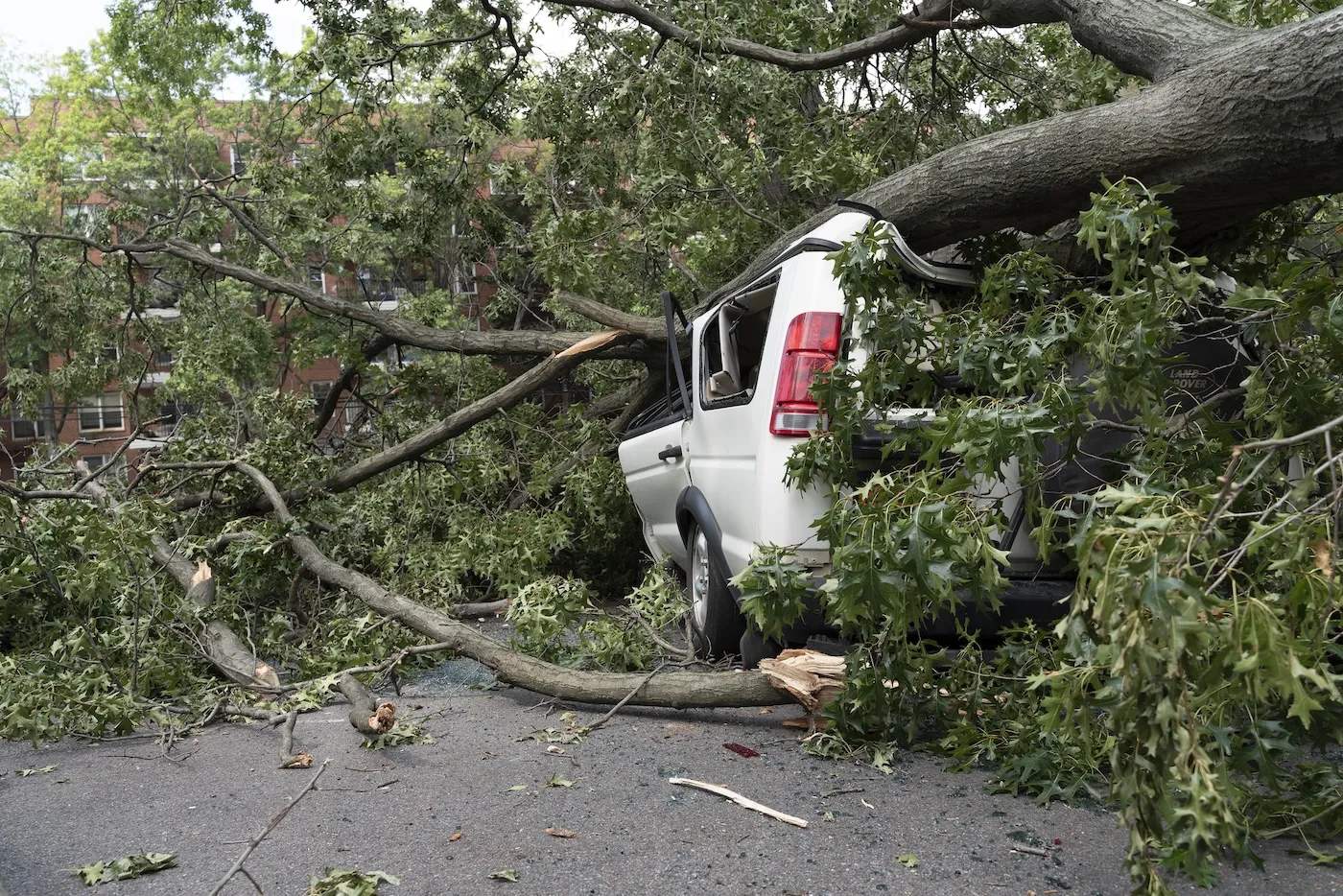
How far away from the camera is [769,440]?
471cm

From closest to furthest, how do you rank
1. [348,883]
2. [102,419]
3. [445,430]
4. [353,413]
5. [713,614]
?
1. [348,883]
2. [713,614]
3. [445,430]
4. [353,413]
5. [102,419]

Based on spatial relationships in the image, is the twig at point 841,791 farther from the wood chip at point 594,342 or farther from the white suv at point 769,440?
the wood chip at point 594,342

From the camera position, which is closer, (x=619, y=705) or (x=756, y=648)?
(x=619, y=705)

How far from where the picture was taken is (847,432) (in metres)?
4.38

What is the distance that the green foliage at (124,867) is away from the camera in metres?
3.16

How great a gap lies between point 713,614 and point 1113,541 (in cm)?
341

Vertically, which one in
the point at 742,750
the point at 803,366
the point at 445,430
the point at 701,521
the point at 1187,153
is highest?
the point at 1187,153

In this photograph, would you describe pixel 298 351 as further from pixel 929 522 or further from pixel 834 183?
pixel 929 522

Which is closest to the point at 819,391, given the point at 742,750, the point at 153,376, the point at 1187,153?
the point at 742,750

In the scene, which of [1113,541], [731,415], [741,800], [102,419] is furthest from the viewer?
[102,419]

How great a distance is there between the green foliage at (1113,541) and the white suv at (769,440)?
118mm

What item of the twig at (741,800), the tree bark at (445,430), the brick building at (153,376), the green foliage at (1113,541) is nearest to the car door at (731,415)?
the green foliage at (1113,541)

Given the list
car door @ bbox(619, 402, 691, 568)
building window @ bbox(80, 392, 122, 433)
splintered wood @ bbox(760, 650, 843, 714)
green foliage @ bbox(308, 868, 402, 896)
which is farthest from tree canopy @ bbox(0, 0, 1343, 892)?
building window @ bbox(80, 392, 122, 433)

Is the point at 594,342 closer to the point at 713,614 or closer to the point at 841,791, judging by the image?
the point at 713,614
